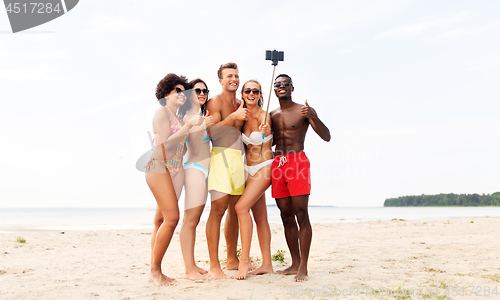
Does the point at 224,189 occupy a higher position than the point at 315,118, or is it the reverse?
the point at 315,118

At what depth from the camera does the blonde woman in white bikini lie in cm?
480

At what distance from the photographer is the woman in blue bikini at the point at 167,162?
4.37 meters

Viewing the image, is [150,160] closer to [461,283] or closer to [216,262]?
[216,262]

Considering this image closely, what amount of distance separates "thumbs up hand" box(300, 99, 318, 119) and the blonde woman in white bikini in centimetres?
51

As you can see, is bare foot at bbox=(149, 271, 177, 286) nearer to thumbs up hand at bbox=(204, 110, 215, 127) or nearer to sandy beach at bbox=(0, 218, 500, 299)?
sandy beach at bbox=(0, 218, 500, 299)

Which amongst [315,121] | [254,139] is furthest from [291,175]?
[315,121]

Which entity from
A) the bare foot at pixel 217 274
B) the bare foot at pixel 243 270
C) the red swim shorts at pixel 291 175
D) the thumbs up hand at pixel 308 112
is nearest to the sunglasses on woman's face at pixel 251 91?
the thumbs up hand at pixel 308 112

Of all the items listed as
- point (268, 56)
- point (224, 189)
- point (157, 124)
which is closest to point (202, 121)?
point (157, 124)

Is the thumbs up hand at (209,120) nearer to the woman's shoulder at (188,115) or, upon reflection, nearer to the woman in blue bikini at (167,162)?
the woman in blue bikini at (167,162)

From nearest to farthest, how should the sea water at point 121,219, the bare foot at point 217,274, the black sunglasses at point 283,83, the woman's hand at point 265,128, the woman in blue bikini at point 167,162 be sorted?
the woman in blue bikini at point 167,162 < the bare foot at point 217,274 < the woman's hand at point 265,128 < the black sunglasses at point 283,83 < the sea water at point 121,219

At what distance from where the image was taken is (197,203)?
15.4ft

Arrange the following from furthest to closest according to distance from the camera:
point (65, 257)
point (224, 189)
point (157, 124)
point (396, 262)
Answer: point (65, 257), point (396, 262), point (224, 189), point (157, 124)

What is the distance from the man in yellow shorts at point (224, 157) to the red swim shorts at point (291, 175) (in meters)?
0.50

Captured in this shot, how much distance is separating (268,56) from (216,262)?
3.02 metres
